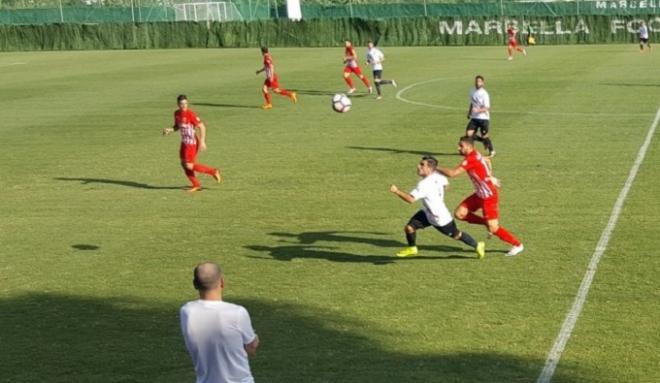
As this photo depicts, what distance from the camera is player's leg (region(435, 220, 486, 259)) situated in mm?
16297

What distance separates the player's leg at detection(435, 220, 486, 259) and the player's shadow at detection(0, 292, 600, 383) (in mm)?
1900

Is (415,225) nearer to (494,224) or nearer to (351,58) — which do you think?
(494,224)

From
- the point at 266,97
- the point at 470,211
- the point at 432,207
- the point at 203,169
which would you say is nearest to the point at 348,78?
the point at 266,97

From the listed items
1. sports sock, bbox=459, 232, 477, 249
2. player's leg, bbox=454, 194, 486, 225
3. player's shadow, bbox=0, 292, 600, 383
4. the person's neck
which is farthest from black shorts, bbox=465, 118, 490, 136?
the person's neck

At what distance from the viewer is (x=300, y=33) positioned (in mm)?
72938

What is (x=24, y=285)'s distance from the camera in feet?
52.3

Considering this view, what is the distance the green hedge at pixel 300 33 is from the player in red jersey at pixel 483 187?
178ft

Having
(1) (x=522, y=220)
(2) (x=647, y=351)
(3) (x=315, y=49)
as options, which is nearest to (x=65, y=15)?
(3) (x=315, y=49)

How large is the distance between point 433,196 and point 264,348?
4453 millimetres

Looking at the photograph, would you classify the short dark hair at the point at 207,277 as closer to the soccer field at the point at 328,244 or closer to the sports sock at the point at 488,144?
the soccer field at the point at 328,244

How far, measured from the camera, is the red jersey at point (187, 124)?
74.9 feet

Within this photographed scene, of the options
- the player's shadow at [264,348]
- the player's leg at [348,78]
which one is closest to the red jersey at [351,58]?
the player's leg at [348,78]

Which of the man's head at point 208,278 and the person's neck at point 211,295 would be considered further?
the person's neck at point 211,295

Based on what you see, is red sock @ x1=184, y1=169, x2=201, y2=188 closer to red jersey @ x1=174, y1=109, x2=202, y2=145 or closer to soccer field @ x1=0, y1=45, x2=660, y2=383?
soccer field @ x1=0, y1=45, x2=660, y2=383
